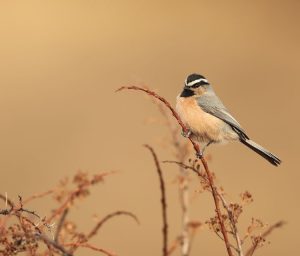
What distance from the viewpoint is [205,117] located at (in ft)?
17.9

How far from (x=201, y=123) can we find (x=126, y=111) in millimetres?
11929

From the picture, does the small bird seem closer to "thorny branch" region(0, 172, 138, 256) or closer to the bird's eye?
the bird's eye

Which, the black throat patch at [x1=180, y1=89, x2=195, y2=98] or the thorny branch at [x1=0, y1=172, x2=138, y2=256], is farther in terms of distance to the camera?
the black throat patch at [x1=180, y1=89, x2=195, y2=98]

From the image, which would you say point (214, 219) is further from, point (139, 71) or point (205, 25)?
point (205, 25)

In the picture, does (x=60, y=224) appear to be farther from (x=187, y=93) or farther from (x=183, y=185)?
(x=187, y=93)

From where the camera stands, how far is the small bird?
5.37m

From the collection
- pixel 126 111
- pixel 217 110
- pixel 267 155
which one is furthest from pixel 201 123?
pixel 126 111

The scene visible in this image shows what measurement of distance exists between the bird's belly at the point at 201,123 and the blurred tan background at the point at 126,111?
437cm

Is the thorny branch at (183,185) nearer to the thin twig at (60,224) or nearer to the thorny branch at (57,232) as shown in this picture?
the thorny branch at (57,232)

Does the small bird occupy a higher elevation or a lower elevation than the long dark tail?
higher

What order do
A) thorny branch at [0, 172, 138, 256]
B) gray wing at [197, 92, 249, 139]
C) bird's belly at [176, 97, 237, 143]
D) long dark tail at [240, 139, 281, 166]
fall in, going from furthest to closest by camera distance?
gray wing at [197, 92, 249, 139], bird's belly at [176, 97, 237, 143], long dark tail at [240, 139, 281, 166], thorny branch at [0, 172, 138, 256]

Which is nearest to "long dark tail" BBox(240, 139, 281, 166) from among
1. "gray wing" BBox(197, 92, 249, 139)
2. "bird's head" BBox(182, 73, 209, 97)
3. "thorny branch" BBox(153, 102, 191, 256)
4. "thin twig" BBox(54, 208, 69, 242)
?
"gray wing" BBox(197, 92, 249, 139)


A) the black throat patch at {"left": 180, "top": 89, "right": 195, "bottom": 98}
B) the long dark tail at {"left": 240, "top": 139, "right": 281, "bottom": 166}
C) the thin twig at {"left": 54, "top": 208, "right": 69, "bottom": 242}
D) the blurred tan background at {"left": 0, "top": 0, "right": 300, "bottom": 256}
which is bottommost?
the thin twig at {"left": 54, "top": 208, "right": 69, "bottom": 242}

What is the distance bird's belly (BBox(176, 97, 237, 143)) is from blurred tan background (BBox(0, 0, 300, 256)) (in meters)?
4.37
